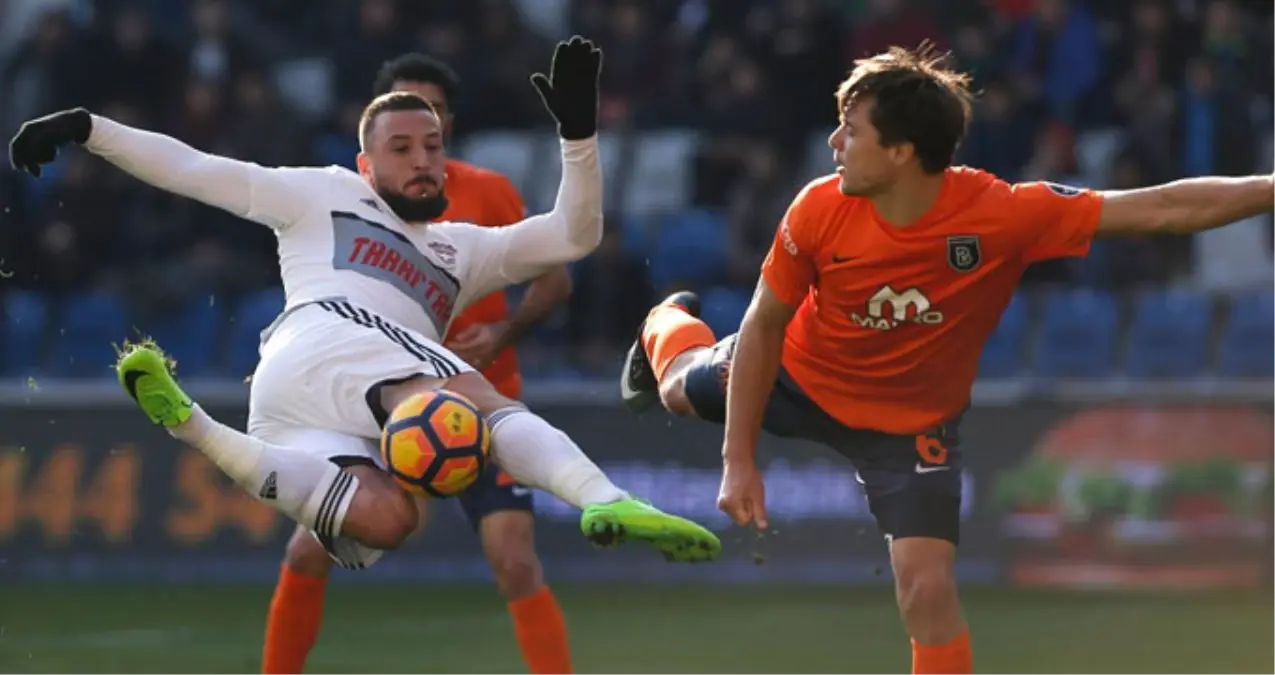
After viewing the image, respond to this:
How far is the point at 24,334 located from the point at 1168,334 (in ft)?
23.4

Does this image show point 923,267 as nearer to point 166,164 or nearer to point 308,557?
point 166,164

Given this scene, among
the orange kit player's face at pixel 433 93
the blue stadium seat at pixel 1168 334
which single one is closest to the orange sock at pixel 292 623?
the orange kit player's face at pixel 433 93

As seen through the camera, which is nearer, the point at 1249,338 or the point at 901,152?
the point at 901,152

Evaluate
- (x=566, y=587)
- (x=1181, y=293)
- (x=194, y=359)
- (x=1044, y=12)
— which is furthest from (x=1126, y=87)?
(x=194, y=359)

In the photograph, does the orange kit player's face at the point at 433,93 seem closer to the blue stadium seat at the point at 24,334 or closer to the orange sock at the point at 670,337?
the orange sock at the point at 670,337

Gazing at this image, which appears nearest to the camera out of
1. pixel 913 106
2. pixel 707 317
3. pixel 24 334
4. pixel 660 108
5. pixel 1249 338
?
pixel 913 106

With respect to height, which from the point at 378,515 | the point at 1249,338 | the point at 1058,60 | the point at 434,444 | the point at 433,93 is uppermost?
the point at 1058,60

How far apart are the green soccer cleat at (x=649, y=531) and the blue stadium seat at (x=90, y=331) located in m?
7.89

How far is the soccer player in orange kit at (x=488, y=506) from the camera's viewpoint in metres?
8.12

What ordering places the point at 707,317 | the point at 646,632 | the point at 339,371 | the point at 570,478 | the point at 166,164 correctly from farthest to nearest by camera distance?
the point at 707,317, the point at 646,632, the point at 166,164, the point at 339,371, the point at 570,478


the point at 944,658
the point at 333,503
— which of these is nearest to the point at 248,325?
the point at 333,503

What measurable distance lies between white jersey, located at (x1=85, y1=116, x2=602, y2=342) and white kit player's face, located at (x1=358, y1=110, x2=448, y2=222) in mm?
74

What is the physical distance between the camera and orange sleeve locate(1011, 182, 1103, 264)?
22.9 feet

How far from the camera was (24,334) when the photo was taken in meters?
14.2
